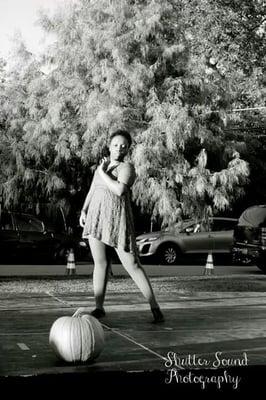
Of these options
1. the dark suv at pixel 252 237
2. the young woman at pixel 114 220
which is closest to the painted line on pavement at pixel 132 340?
the young woman at pixel 114 220

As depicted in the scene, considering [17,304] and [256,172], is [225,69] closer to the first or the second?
[256,172]

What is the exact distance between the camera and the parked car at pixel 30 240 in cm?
2067

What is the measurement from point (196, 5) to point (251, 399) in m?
22.5

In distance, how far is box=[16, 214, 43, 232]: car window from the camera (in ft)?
68.1

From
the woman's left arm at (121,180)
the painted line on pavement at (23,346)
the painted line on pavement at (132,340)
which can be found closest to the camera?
the painted line on pavement at (132,340)

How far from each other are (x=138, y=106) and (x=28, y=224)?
691 cm

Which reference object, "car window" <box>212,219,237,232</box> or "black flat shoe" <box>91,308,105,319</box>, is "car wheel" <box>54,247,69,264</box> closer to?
"car window" <box>212,219,237,232</box>

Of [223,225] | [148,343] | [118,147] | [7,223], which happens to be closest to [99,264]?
[118,147]

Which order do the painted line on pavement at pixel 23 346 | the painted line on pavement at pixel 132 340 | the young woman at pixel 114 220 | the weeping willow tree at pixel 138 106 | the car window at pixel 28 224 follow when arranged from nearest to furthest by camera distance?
the painted line on pavement at pixel 132 340 → the painted line on pavement at pixel 23 346 → the young woman at pixel 114 220 → the weeping willow tree at pixel 138 106 → the car window at pixel 28 224

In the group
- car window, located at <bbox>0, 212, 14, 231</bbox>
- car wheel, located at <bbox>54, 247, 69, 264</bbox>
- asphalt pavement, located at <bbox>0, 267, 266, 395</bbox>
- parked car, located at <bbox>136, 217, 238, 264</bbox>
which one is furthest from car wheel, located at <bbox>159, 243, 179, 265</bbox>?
asphalt pavement, located at <bbox>0, 267, 266, 395</bbox>

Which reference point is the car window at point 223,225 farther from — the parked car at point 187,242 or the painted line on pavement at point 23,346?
the painted line on pavement at point 23,346

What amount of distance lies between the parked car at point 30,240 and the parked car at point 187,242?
6.41ft

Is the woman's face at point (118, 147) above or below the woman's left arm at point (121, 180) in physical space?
above

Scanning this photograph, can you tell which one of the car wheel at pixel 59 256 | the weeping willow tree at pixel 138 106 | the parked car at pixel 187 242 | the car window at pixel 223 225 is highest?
the weeping willow tree at pixel 138 106
